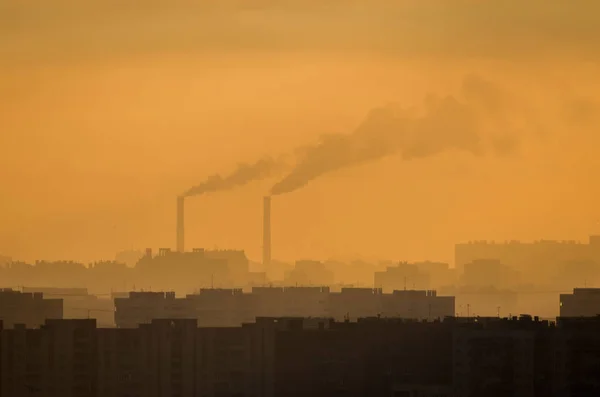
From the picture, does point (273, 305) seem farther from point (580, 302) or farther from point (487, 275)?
point (487, 275)

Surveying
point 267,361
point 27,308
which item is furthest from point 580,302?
point 267,361

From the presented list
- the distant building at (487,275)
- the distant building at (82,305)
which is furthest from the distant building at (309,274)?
the distant building at (82,305)

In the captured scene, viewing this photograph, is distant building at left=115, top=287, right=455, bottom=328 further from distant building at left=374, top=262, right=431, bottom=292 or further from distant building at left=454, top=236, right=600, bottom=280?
distant building at left=454, top=236, right=600, bottom=280

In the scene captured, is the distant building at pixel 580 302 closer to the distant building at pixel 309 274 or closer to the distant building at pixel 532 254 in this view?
the distant building at pixel 309 274

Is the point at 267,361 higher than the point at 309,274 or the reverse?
the reverse

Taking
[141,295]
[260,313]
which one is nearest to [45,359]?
[141,295]

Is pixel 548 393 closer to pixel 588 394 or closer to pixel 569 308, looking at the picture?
pixel 588 394

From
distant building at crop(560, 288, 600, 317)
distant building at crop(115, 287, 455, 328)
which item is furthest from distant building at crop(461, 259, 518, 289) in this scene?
distant building at crop(560, 288, 600, 317)

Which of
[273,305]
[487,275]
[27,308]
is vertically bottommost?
[27,308]
